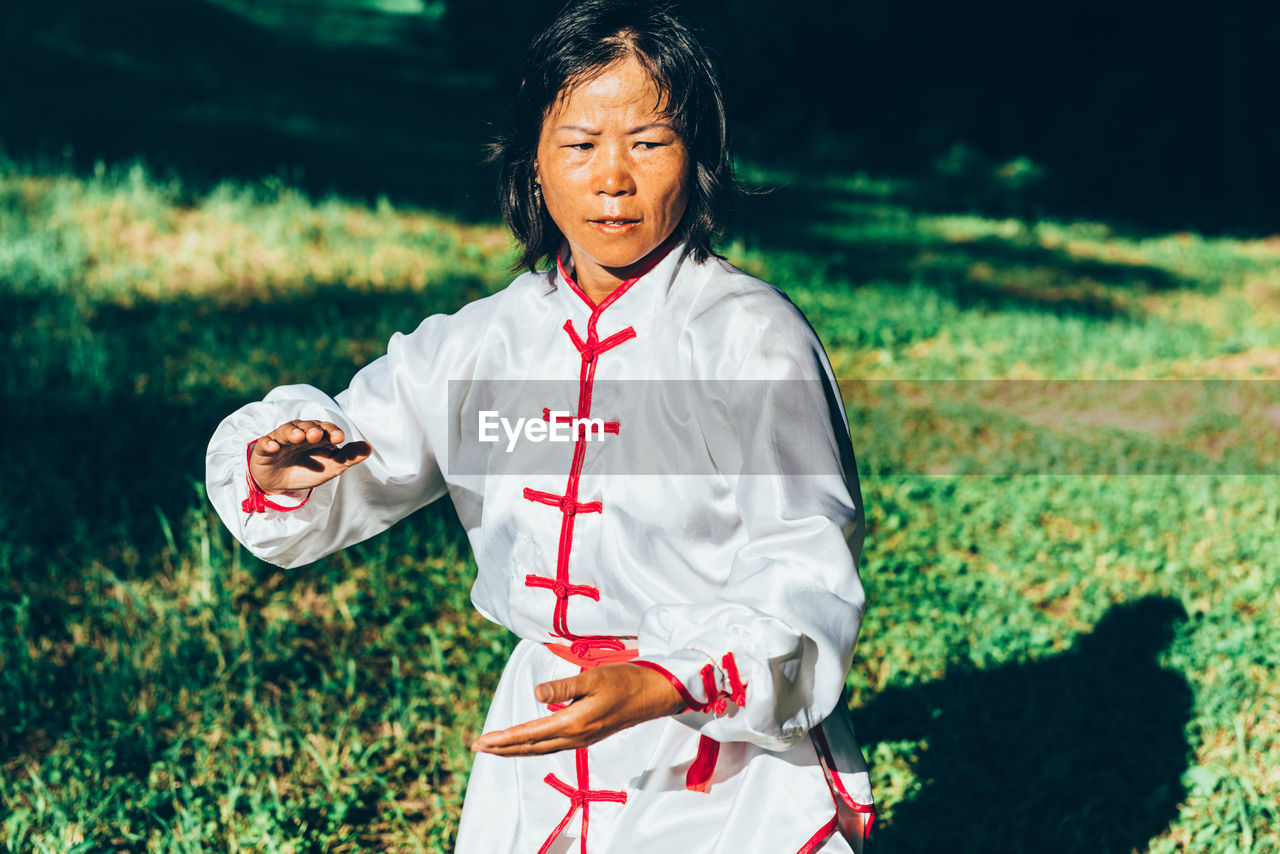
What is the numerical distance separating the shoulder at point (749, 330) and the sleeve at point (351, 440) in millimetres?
434

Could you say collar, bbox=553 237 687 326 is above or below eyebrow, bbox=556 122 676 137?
below

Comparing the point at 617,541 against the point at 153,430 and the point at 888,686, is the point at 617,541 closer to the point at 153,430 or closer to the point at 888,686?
the point at 888,686

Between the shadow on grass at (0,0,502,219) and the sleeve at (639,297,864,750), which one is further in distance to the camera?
the shadow on grass at (0,0,502,219)

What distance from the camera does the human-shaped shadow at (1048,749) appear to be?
2.79m

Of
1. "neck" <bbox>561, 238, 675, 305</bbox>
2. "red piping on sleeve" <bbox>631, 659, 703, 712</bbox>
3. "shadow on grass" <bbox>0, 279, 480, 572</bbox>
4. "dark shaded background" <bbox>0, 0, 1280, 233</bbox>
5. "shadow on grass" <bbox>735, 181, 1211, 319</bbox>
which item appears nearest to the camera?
"red piping on sleeve" <bbox>631, 659, 703, 712</bbox>

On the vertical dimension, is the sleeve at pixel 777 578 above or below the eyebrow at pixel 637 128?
below

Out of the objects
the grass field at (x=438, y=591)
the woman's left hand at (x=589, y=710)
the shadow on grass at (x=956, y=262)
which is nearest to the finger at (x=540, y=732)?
the woman's left hand at (x=589, y=710)

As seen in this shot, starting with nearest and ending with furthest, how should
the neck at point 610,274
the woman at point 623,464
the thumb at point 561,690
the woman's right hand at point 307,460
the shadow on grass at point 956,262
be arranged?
the thumb at point 561,690 < the woman at point 623,464 < the woman's right hand at point 307,460 < the neck at point 610,274 < the shadow on grass at point 956,262

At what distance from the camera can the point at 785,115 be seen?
14.7m

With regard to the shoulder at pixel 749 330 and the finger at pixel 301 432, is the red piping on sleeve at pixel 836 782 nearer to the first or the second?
the shoulder at pixel 749 330

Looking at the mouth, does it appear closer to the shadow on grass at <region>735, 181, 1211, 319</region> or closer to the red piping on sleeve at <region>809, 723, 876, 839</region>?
the red piping on sleeve at <region>809, 723, 876, 839</region>

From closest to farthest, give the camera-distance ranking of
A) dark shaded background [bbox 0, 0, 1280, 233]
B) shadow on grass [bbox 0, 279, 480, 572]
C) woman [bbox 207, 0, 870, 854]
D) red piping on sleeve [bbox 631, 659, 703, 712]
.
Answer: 1. red piping on sleeve [bbox 631, 659, 703, 712]
2. woman [bbox 207, 0, 870, 854]
3. shadow on grass [bbox 0, 279, 480, 572]
4. dark shaded background [bbox 0, 0, 1280, 233]

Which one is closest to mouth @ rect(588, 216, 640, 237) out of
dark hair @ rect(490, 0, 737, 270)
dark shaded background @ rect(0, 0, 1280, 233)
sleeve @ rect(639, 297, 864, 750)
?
dark hair @ rect(490, 0, 737, 270)

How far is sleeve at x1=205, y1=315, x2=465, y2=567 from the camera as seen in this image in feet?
5.68
